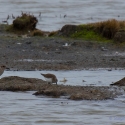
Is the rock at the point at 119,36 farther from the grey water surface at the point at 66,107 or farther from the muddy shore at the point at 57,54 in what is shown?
the grey water surface at the point at 66,107

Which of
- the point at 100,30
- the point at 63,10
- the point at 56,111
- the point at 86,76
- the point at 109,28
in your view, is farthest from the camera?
the point at 63,10

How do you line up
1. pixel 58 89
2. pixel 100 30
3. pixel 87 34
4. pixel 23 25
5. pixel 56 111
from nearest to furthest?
pixel 56 111, pixel 58 89, pixel 100 30, pixel 87 34, pixel 23 25

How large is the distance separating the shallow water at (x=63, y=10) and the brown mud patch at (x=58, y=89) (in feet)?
59.3

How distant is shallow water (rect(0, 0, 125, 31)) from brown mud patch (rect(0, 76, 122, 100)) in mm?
18068

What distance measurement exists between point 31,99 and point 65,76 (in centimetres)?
323

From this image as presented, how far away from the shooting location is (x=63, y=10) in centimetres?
4934

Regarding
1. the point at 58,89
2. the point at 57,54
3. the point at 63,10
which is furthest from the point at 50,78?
the point at 63,10

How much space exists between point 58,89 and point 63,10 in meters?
33.0

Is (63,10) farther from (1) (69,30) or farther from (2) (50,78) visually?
(2) (50,78)

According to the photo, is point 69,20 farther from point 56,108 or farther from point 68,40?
point 56,108

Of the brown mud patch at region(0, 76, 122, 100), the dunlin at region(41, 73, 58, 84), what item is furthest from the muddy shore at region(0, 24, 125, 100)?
the dunlin at region(41, 73, 58, 84)

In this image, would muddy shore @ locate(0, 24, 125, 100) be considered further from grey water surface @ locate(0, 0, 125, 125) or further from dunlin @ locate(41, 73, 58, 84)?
grey water surface @ locate(0, 0, 125, 125)

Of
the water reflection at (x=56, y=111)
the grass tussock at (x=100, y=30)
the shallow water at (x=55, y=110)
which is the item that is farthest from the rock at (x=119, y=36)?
the water reflection at (x=56, y=111)

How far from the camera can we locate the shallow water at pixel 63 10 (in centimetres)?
4017
